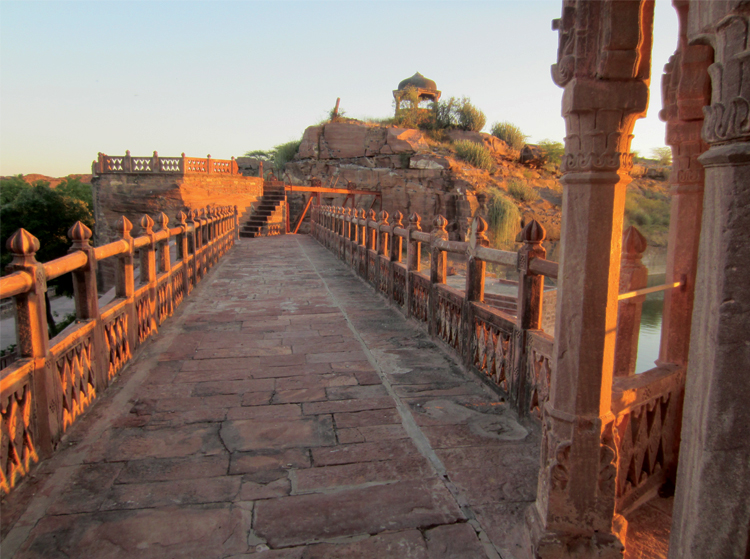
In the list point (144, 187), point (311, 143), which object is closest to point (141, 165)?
→ point (144, 187)

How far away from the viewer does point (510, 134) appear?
36781 mm

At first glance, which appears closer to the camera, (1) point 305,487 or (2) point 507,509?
(2) point 507,509

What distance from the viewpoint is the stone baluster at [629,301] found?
8.80 feet

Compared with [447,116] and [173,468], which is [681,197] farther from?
[447,116]

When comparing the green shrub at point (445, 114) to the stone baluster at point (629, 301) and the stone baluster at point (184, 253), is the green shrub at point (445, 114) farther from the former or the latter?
the stone baluster at point (629, 301)

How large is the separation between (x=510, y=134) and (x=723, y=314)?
38121 millimetres

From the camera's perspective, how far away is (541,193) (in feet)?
105

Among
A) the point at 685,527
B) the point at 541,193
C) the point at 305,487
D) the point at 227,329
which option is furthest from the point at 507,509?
the point at 541,193

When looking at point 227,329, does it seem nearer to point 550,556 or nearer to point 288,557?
point 288,557

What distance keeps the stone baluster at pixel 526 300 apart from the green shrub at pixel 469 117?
1397 inches

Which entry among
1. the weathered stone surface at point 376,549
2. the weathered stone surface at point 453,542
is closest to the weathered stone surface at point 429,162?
the weathered stone surface at point 453,542

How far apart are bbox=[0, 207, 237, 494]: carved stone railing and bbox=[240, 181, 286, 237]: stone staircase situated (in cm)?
1933

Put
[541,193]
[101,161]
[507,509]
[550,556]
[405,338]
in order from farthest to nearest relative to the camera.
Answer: [541,193]
[101,161]
[405,338]
[507,509]
[550,556]

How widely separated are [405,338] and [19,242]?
3983 mm
